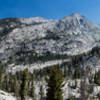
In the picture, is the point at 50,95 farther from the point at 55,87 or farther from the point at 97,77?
the point at 97,77

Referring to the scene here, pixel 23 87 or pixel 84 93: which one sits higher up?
pixel 84 93

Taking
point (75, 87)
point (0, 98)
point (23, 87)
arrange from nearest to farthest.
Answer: point (0, 98)
point (23, 87)
point (75, 87)

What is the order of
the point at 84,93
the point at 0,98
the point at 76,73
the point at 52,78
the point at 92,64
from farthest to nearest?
the point at 92,64, the point at 76,73, the point at 0,98, the point at 52,78, the point at 84,93

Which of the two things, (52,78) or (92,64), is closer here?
(52,78)

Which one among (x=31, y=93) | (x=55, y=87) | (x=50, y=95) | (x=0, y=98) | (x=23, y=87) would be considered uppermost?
(x=55, y=87)

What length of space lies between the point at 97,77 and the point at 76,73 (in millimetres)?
29926

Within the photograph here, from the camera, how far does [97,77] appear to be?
11081 centimetres

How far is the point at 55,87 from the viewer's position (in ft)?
85.4

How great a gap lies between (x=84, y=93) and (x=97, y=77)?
112 meters

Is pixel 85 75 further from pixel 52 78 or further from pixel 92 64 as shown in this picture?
pixel 92 64

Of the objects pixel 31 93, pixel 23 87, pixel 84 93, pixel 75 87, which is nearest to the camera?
pixel 84 93

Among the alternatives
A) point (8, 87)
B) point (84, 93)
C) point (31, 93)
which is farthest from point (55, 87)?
point (8, 87)

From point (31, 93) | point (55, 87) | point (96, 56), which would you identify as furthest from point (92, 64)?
point (55, 87)

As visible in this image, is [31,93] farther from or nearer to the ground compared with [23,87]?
nearer to the ground
